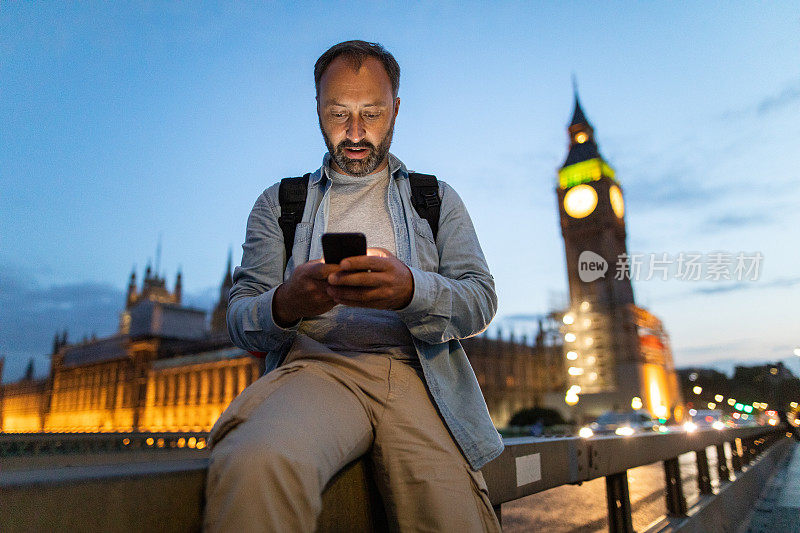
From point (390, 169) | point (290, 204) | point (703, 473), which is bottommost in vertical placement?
point (703, 473)

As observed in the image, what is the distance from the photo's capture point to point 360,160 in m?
1.87

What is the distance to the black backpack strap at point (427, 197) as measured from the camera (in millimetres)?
1826

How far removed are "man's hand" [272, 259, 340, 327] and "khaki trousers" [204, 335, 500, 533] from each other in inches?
5.7

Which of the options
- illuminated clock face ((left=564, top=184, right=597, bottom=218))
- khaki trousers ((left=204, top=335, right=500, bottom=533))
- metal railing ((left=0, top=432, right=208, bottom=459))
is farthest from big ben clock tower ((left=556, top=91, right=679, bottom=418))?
khaki trousers ((left=204, top=335, right=500, bottom=533))

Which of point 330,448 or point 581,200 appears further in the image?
point 581,200

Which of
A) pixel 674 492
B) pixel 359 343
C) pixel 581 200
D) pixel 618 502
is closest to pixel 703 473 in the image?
pixel 674 492

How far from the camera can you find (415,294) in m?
1.31

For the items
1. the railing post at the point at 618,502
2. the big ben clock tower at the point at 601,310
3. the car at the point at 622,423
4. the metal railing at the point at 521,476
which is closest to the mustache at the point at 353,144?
the metal railing at the point at 521,476

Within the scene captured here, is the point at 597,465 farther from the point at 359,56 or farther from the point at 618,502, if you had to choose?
the point at 359,56

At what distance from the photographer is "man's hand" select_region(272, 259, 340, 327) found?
1.24m

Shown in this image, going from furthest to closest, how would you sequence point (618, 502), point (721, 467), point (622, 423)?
point (622, 423), point (721, 467), point (618, 502)

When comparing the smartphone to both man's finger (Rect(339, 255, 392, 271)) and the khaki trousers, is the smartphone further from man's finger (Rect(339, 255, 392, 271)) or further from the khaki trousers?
the khaki trousers

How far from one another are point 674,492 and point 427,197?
137 inches

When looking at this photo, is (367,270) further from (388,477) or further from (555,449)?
(555,449)
